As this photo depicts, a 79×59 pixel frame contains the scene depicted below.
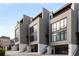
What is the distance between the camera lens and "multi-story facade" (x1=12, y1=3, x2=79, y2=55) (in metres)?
13.4

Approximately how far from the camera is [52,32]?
15.8 metres

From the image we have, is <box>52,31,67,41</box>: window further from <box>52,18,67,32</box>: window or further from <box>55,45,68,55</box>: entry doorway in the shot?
<box>55,45,68,55</box>: entry doorway

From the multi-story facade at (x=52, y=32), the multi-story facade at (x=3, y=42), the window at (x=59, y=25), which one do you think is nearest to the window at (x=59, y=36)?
the multi-story facade at (x=52, y=32)

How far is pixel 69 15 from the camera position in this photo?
13492mm

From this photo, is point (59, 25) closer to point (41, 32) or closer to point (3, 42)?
point (41, 32)

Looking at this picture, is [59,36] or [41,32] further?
[41,32]

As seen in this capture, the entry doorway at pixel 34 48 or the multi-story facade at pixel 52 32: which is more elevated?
the multi-story facade at pixel 52 32

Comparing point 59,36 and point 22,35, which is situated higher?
point 22,35

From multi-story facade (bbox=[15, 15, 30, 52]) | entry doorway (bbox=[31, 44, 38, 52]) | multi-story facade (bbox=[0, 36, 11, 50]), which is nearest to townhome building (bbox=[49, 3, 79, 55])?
entry doorway (bbox=[31, 44, 38, 52])

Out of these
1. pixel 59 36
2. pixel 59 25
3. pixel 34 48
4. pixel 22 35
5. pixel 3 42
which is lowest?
pixel 34 48

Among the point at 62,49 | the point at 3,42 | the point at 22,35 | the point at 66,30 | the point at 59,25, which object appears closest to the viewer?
the point at 66,30

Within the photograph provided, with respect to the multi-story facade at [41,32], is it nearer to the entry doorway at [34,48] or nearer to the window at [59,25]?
the entry doorway at [34,48]

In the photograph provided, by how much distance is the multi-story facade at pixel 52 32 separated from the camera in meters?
13.4

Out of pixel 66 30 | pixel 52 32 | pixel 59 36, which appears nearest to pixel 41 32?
pixel 52 32
